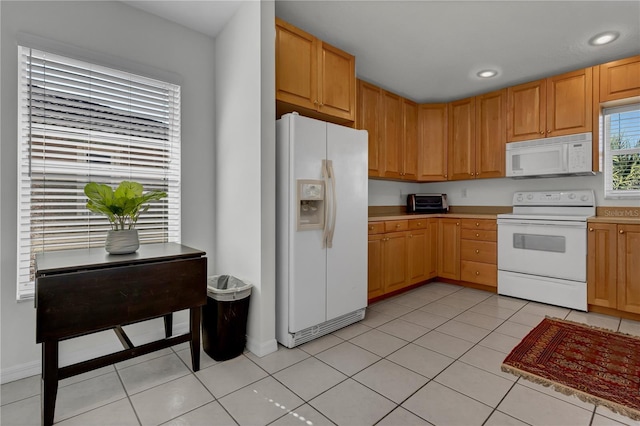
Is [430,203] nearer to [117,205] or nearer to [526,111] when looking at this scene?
[526,111]

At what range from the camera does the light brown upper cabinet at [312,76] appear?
2471 millimetres

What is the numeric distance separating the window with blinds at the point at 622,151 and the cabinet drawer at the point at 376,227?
8.34ft

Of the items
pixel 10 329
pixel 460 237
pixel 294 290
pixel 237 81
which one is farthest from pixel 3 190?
pixel 460 237

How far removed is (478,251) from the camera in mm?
3883

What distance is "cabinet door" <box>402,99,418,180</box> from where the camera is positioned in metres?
4.23

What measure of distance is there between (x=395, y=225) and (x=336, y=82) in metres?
1.69

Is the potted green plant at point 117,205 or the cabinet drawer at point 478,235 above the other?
the potted green plant at point 117,205

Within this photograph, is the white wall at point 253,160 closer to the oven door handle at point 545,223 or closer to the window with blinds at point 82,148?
the window with blinds at point 82,148

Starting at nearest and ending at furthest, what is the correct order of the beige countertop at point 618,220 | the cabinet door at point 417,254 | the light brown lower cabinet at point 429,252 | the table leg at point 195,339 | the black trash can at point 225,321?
the table leg at point 195,339 < the black trash can at point 225,321 < the beige countertop at point 618,220 < the light brown lower cabinet at point 429,252 < the cabinet door at point 417,254

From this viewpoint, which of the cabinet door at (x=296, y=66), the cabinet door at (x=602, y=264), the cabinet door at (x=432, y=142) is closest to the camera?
the cabinet door at (x=296, y=66)

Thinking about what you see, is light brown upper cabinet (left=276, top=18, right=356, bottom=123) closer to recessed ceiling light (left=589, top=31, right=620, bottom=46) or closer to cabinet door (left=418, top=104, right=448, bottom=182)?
cabinet door (left=418, top=104, right=448, bottom=182)

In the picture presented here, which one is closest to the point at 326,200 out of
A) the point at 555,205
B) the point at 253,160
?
the point at 253,160

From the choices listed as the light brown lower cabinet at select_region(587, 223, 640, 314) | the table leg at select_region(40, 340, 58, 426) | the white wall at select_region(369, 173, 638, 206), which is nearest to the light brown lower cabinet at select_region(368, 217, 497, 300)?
the white wall at select_region(369, 173, 638, 206)

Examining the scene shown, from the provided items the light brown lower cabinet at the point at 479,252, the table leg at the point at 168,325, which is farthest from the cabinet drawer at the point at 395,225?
the table leg at the point at 168,325
